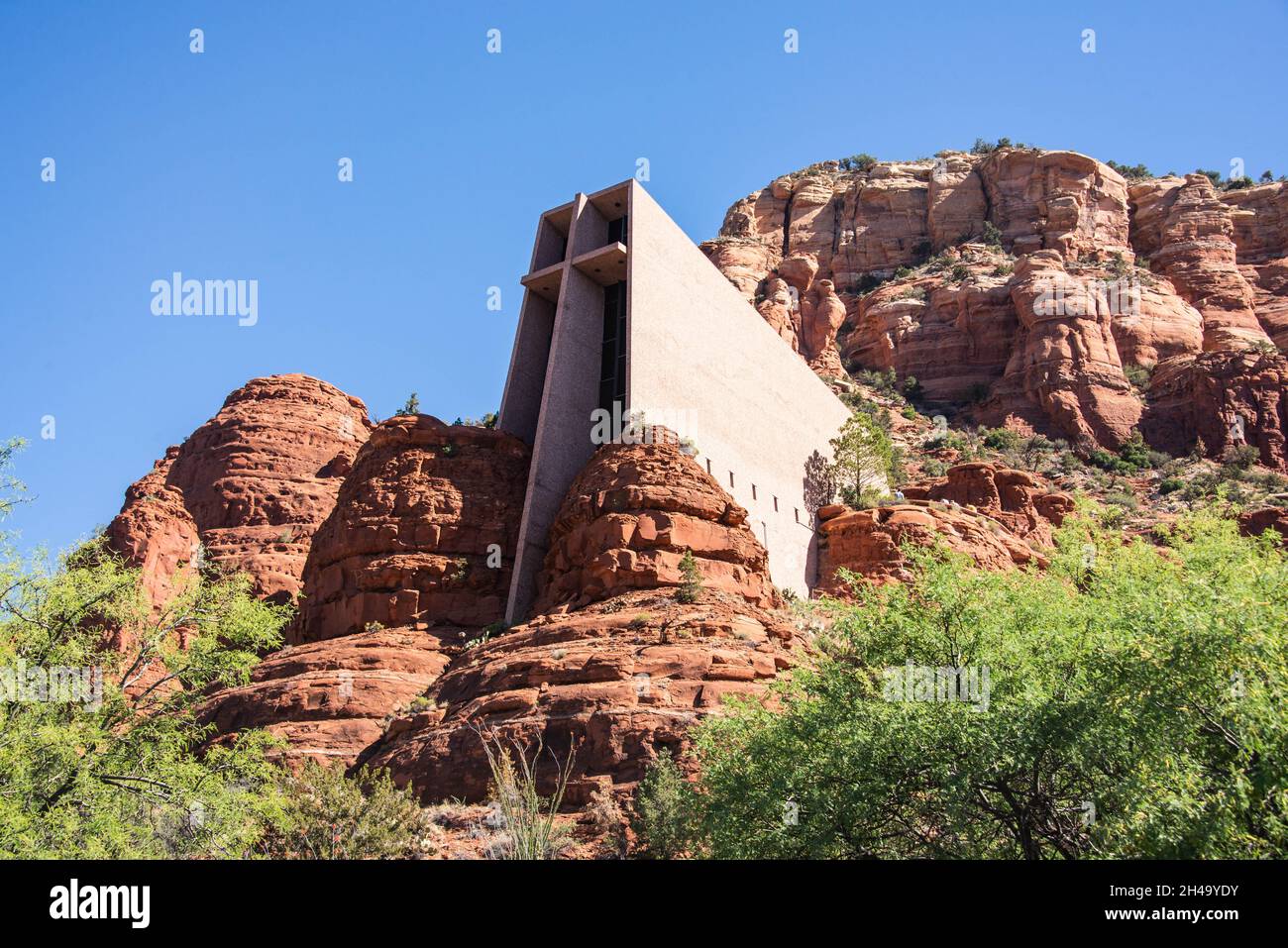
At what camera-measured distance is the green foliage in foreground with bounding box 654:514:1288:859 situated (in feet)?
34.8

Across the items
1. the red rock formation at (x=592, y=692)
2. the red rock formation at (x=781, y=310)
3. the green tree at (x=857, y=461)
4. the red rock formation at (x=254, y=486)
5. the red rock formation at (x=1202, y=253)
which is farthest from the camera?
the red rock formation at (x=1202, y=253)

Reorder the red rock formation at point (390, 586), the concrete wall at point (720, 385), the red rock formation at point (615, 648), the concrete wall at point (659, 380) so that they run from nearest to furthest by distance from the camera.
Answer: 1. the red rock formation at point (615, 648)
2. the red rock formation at point (390, 586)
3. the concrete wall at point (659, 380)
4. the concrete wall at point (720, 385)

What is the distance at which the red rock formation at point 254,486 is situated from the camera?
40062 mm

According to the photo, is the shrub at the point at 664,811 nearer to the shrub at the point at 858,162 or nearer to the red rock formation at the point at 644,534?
the red rock formation at the point at 644,534

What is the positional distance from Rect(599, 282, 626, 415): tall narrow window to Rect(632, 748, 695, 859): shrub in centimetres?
1544

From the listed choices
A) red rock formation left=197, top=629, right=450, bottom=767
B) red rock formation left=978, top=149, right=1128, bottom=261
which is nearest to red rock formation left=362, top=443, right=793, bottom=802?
red rock formation left=197, top=629, right=450, bottom=767

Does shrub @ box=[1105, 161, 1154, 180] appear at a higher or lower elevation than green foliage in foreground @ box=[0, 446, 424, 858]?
higher

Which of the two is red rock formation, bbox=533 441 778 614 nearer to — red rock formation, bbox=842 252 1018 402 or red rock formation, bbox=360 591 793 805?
red rock formation, bbox=360 591 793 805

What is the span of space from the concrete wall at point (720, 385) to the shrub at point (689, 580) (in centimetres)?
589

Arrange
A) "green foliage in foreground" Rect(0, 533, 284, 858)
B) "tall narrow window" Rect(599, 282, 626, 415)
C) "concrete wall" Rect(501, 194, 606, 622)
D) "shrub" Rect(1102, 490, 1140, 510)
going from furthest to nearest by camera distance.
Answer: "shrub" Rect(1102, 490, 1140, 510)
"tall narrow window" Rect(599, 282, 626, 415)
"concrete wall" Rect(501, 194, 606, 622)
"green foliage in foreground" Rect(0, 533, 284, 858)

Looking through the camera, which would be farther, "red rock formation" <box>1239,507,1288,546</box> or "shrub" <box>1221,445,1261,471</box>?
"shrub" <box>1221,445,1261,471</box>

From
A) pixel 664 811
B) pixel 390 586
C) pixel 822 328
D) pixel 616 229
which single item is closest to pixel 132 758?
pixel 664 811

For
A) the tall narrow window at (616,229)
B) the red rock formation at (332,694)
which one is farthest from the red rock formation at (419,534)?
the tall narrow window at (616,229)
